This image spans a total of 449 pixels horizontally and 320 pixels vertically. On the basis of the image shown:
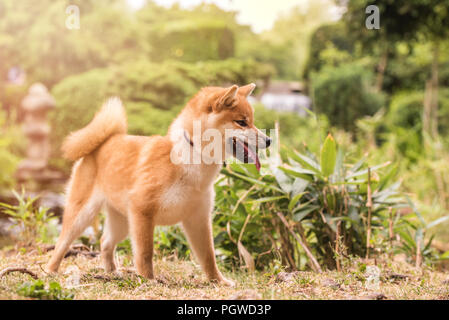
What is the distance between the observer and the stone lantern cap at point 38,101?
28.3 feet

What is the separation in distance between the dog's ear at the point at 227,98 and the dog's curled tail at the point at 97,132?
0.80m

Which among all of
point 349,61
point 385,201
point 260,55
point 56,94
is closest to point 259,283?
point 385,201

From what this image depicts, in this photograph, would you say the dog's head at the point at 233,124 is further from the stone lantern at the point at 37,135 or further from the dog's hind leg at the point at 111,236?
the stone lantern at the point at 37,135

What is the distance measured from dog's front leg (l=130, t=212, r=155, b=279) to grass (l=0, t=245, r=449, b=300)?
5cm

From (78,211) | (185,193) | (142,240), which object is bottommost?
(142,240)

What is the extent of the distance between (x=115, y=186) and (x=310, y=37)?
378 inches

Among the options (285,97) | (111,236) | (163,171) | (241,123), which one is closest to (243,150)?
(241,123)

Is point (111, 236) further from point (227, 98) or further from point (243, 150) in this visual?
point (227, 98)

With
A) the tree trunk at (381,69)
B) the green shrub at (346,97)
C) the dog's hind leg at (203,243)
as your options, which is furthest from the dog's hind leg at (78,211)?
the tree trunk at (381,69)

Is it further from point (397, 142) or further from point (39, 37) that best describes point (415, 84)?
point (39, 37)

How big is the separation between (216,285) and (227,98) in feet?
2.79

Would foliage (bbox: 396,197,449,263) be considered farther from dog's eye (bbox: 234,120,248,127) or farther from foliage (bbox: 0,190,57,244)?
foliage (bbox: 0,190,57,244)

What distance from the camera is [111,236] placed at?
101 inches

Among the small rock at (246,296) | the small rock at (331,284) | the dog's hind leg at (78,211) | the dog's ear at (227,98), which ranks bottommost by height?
the small rock at (331,284)
